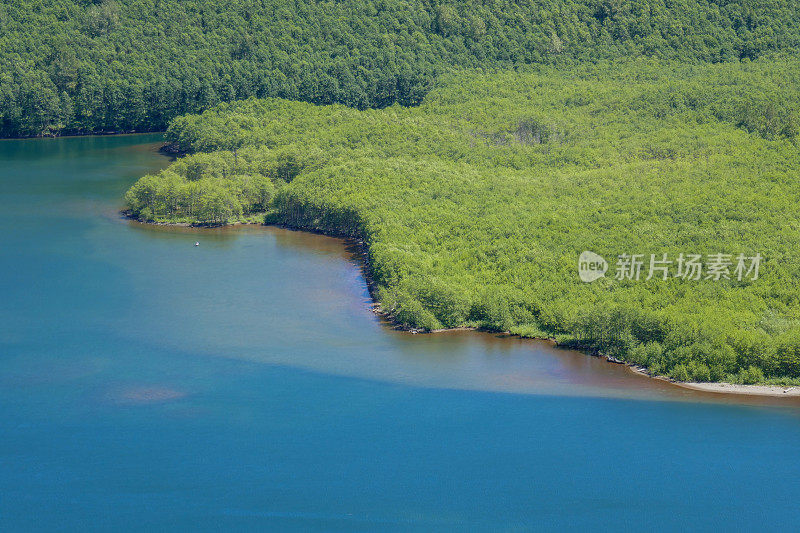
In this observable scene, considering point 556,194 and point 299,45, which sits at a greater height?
point 299,45

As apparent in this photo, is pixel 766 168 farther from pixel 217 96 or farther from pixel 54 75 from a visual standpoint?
pixel 54 75

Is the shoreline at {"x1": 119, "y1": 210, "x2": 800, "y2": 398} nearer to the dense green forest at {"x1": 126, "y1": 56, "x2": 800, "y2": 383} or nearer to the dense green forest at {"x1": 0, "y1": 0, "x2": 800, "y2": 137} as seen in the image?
the dense green forest at {"x1": 126, "y1": 56, "x2": 800, "y2": 383}

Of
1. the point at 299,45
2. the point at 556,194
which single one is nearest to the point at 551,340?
the point at 556,194

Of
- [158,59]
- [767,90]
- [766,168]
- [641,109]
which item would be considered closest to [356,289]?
[766,168]

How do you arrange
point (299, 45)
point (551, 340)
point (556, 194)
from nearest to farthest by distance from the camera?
point (551, 340), point (556, 194), point (299, 45)

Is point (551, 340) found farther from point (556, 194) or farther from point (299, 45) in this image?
point (299, 45)

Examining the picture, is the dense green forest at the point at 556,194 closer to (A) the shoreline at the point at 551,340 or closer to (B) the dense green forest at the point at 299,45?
(A) the shoreline at the point at 551,340

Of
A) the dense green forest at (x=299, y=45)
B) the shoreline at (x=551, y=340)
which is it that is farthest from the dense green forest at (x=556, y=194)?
the dense green forest at (x=299, y=45)
